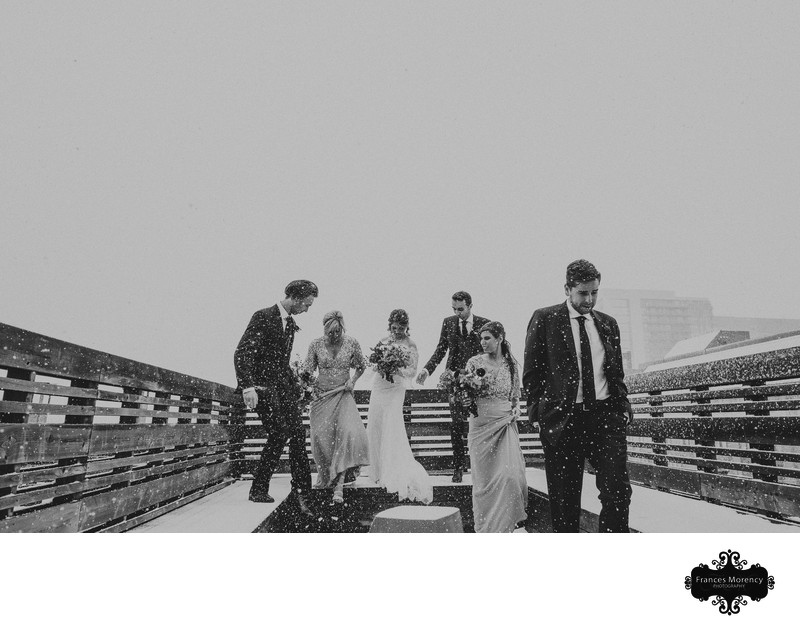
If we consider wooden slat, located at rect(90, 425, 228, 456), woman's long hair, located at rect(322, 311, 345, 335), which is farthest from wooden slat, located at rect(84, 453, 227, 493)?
woman's long hair, located at rect(322, 311, 345, 335)

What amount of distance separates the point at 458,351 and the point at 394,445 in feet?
3.20

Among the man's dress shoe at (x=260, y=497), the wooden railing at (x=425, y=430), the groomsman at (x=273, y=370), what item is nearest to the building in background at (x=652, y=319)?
the wooden railing at (x=425, y=430)

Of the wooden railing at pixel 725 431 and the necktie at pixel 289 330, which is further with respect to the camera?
the necktie at pixel 289 330

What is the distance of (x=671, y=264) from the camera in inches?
134

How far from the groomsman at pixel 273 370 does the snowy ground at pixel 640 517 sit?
228mm

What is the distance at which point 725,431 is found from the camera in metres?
2.97

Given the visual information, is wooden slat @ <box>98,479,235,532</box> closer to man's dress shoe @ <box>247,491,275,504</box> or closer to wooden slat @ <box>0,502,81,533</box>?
wooden slat @ <box>0,502,81,533</box>

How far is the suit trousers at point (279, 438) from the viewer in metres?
3.31

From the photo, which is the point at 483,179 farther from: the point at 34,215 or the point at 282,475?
the point at 282,475

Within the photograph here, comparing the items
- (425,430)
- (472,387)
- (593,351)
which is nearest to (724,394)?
(593,351)

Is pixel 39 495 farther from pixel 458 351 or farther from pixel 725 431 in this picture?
pixel 725 431

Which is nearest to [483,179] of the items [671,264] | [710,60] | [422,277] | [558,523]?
[422,277]

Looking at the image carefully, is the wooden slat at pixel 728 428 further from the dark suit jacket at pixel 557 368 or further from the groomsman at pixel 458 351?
the groomsman at pixel 458 351
